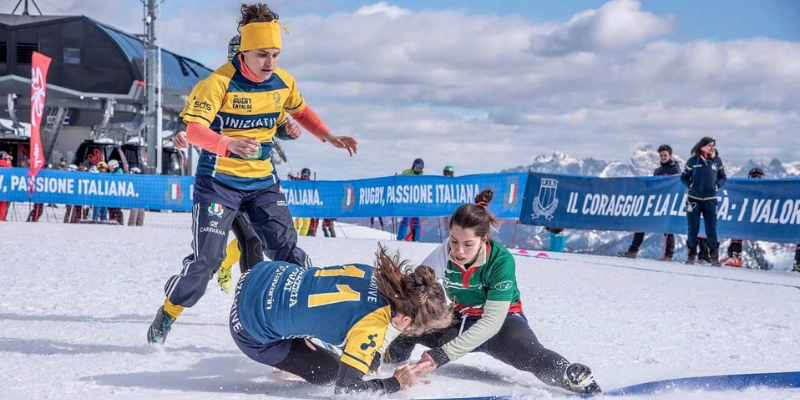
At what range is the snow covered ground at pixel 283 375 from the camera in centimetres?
384

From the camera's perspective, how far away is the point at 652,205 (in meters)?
13.2

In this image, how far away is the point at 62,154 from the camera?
36750mm

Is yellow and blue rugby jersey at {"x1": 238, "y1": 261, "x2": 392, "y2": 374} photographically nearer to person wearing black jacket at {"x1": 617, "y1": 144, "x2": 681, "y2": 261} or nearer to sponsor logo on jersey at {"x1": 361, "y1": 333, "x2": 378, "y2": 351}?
sponsor logo on jersey at {"x1": 361, "y1": 333, "x2": 378, "y2": 351}

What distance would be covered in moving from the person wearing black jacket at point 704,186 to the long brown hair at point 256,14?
8559 millimetres

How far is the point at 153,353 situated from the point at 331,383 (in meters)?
1.23

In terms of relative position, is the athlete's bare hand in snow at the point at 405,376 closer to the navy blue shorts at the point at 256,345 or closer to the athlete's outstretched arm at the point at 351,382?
the athlete's outstretched arm at the point at 351,382

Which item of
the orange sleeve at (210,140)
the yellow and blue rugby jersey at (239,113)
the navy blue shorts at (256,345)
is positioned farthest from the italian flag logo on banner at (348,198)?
the navy blue shorts at (256,345)

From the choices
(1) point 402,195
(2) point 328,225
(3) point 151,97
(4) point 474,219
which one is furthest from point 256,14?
(3) point 151,97

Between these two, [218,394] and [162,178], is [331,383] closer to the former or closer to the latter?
[218,394]

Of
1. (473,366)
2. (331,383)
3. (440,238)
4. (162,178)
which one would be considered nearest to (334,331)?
(331,383)

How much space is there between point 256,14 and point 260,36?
174 mm

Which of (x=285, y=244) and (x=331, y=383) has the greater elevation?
(x=285, y=244)

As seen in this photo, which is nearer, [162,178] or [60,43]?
[162,178]

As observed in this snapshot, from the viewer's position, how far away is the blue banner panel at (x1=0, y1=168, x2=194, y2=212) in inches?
675
